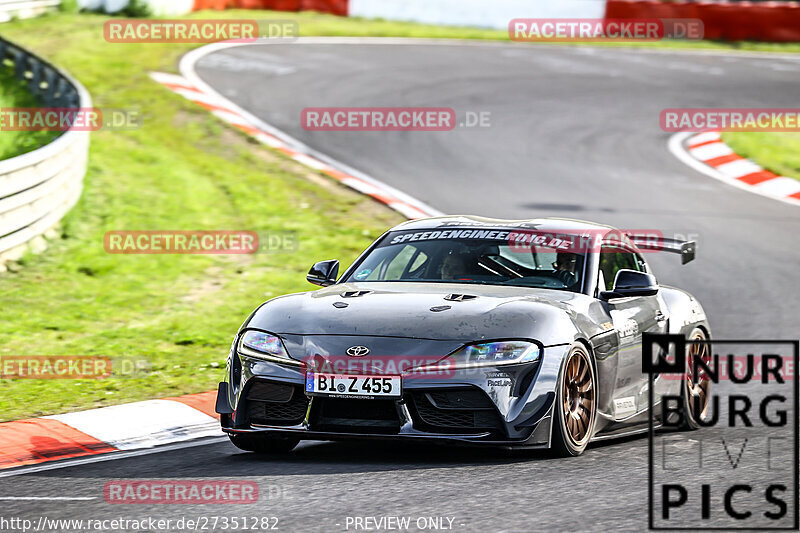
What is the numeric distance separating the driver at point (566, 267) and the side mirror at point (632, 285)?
238mm

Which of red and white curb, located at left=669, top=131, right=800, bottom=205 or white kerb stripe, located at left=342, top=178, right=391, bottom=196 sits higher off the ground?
white kerb stripe, located at left=342, top=178, right=391, bottom=196

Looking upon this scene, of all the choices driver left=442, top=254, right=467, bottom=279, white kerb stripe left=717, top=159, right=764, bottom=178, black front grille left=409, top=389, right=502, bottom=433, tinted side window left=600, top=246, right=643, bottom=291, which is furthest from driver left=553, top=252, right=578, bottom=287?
white kerb stripe left=717, top=159, right=764, bottom=178

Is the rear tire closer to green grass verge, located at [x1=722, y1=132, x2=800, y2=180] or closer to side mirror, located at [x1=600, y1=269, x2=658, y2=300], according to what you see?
side mirror, located at [x1=600, y1=269, x2=658, y2=300]

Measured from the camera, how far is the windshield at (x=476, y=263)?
779cm

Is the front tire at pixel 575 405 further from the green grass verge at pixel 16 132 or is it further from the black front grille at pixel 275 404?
the green grass verge at pixel 16 132

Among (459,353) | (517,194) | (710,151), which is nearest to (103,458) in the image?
(459,353)

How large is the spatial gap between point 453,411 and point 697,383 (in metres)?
2.83

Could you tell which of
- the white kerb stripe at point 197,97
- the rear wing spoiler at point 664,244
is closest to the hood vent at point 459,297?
the rear wing spoiler at point 664,244

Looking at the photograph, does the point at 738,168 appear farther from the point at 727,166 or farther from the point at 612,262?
the point at 612,262

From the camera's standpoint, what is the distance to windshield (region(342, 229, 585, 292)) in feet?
25.5

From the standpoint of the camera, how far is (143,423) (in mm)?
8031

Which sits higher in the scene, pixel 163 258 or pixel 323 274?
pixel 323 274

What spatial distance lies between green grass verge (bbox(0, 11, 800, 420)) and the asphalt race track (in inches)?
51.7

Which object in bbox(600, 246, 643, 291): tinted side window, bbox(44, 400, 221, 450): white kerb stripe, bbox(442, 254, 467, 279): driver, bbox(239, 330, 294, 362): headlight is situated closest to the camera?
bbox(239, 330, 294, 362): headlight
